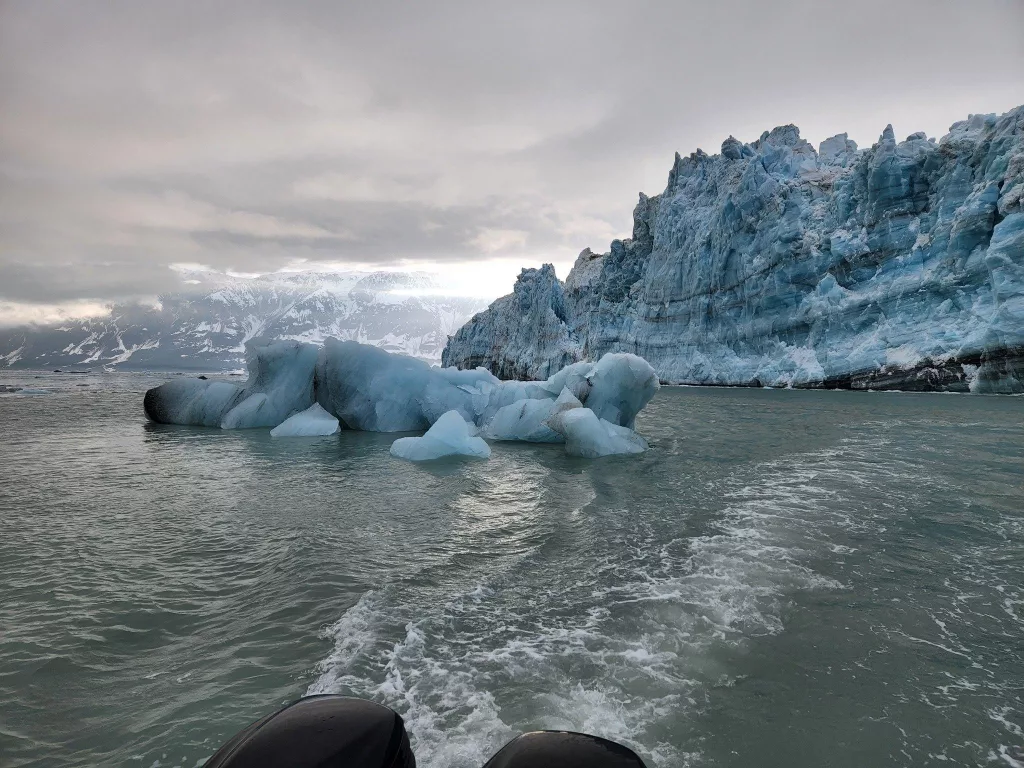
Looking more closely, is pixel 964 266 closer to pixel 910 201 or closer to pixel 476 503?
pixel 910 201

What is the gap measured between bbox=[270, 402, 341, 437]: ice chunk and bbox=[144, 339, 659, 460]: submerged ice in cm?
4

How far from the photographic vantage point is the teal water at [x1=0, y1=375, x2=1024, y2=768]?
318 centimetres

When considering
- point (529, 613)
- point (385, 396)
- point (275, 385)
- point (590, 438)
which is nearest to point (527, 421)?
point (590, 438)

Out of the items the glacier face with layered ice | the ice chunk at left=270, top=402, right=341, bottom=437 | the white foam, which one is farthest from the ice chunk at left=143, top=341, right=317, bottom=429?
the glacier face with layered ice

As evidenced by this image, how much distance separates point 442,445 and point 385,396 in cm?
606

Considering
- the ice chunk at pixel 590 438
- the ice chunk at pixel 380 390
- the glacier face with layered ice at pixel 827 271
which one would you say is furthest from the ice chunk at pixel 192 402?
the glacier face with layered ice at pixel 827 271

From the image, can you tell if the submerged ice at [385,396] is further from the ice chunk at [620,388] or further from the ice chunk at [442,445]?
the ice chunk at [442,445]

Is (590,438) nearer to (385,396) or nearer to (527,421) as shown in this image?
(527,421)

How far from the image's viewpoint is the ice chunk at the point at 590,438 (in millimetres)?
13727

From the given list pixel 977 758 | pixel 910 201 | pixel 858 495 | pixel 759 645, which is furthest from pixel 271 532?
pixel 910 201

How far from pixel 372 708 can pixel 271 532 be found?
225 inches

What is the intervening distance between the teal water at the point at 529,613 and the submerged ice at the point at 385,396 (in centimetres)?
632

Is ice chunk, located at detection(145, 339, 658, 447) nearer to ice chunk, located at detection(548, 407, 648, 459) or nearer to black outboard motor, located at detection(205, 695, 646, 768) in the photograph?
ice chunk, located at detection(548, 407, 648, 459)

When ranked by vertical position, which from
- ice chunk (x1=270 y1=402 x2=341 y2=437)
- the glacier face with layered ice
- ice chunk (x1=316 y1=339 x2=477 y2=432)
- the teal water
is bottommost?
ice chunk (x1=270 y1=402 x2=341 y2=437)
